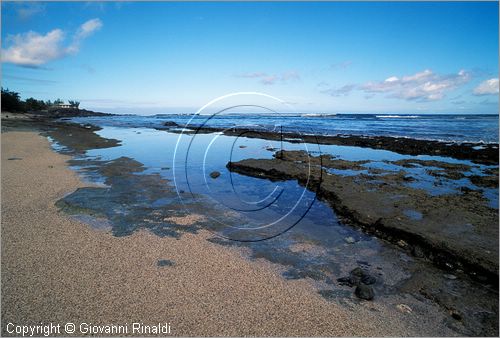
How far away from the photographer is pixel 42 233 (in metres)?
6.53

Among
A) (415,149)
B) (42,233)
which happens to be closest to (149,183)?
(42,233)

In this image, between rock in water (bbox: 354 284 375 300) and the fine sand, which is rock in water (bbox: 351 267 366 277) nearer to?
rock in water (bbox: 354 284 375 300)

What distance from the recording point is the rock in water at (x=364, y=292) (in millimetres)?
4645

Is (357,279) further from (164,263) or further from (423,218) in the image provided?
(423,218)

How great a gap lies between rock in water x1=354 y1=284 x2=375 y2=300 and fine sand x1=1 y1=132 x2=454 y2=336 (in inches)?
5.3

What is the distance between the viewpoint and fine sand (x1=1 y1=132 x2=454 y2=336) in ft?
13.1

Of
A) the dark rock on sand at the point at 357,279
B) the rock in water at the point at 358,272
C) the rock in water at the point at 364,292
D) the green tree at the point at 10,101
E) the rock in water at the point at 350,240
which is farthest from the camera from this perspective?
the green tree at the point at 10,101

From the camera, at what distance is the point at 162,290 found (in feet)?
15.1

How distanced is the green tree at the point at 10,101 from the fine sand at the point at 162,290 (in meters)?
84.3

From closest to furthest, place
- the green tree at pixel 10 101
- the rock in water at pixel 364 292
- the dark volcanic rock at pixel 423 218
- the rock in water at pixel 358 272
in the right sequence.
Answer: the rock in water at pixel 364 292
the rock in water at pixel 358 272
the dark volcanic rock at pixel 423 218
the green tree at pixel 10 101

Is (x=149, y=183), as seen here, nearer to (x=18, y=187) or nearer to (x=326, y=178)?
(x=18, y=187)

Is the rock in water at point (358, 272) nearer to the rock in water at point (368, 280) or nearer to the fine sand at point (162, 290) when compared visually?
the rock in water at point (368, 280)

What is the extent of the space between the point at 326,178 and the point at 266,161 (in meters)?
4.22

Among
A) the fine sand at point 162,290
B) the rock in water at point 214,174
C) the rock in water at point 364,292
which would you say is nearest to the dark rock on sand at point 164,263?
the fine sand at point 162,290
